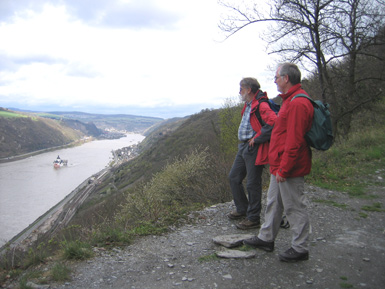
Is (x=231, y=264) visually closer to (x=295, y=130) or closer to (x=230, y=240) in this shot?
(x=230, y=240)

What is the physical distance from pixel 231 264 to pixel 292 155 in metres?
1.33

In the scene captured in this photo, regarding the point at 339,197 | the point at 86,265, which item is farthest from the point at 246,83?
the point at 339,197

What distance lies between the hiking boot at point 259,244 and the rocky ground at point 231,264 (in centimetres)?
6

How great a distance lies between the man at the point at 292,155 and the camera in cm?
285

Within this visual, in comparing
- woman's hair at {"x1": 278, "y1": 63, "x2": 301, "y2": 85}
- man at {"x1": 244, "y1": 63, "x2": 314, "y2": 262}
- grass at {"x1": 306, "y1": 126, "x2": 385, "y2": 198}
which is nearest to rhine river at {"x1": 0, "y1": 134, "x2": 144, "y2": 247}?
grass at {"x1": 306, "y1": 126, "x2": 385, "y2": 198}

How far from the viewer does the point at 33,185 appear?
6525 centimetres

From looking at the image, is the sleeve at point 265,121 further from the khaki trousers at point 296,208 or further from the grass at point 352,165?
the grass at point 352,165

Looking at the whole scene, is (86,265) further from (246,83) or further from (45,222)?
(45,222)

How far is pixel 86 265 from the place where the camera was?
10.5ft

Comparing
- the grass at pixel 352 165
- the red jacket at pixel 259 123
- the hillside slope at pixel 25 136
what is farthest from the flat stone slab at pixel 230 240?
the hillside slope at pixel 25 136

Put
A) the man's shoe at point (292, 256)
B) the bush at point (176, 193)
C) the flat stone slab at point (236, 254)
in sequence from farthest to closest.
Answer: the bush at point (176, 193), the flat stone slab at point (236, 254), the man's shoe at point (292, 256)

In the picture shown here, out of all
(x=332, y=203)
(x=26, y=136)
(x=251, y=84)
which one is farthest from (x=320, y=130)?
(x=26, y=136)

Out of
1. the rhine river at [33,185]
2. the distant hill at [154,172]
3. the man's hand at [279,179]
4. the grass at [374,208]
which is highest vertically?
the man's hand at [279,179]

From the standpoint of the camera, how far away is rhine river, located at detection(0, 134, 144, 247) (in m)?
44.0
